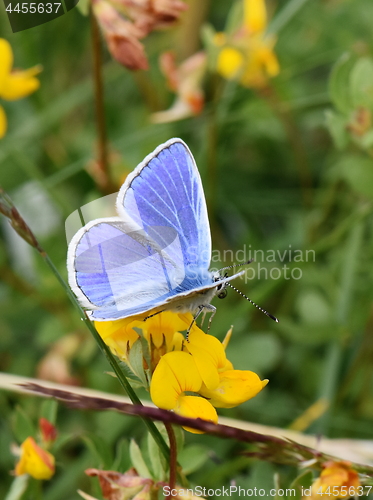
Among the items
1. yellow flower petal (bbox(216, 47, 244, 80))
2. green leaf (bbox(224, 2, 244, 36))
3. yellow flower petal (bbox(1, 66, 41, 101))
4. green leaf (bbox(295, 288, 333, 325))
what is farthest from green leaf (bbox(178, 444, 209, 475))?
green leaf (bbox(224, 2, 244, 36))

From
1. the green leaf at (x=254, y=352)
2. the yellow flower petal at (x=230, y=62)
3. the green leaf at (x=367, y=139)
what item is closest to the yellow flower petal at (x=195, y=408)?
the green leaf at (x=254, y=352)

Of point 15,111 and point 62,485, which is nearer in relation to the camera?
Result: point 62,485

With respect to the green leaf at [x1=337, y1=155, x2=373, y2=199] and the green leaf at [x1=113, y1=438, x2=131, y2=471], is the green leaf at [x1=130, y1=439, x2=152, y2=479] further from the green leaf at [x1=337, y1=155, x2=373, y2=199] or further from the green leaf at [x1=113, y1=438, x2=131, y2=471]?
the green leaf at [x1=337, y1=155, x2=373, y2=199]

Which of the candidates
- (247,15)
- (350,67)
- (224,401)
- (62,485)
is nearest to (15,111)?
(247,15)

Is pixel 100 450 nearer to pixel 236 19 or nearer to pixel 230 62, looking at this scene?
pixel 230 62

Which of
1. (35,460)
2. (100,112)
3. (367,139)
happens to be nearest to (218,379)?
(35,460)

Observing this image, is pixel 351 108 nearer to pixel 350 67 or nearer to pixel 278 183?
pixel 350 67
